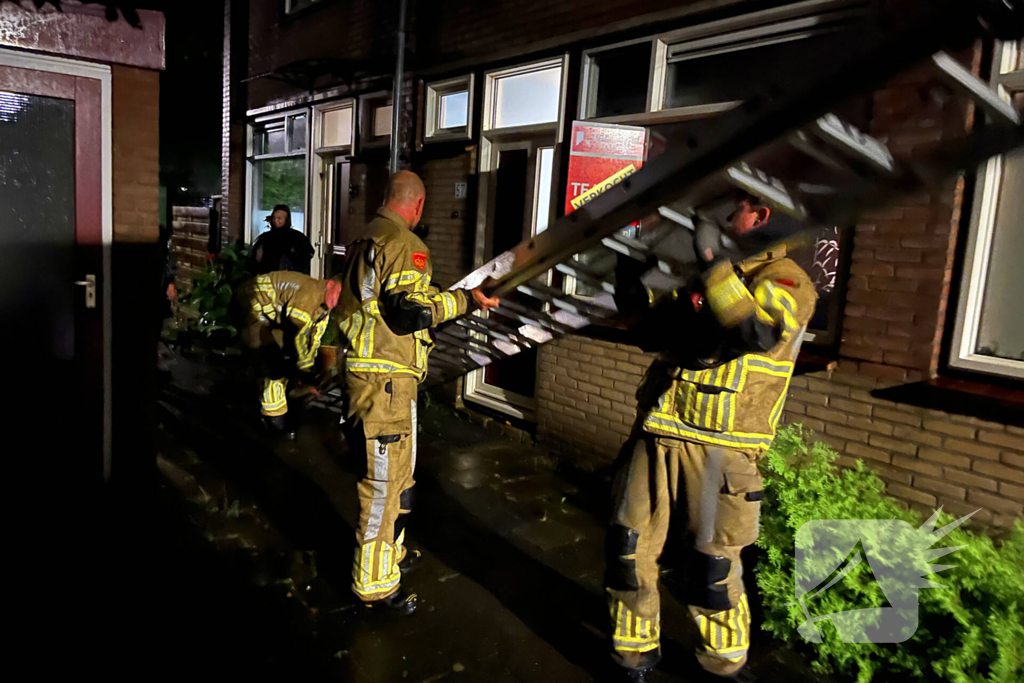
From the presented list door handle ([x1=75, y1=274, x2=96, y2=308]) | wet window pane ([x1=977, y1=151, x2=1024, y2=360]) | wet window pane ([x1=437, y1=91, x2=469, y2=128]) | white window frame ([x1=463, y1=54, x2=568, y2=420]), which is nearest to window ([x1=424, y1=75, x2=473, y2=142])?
wet window pane ([x1=437, y1=91, x2=469, y2=128])

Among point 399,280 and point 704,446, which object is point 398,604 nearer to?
point 399,280

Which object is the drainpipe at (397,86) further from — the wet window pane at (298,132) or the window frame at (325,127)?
the wet window pane at (298,132)

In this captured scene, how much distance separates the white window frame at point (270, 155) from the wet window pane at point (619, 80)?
5.17 m

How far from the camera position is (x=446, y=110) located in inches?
289

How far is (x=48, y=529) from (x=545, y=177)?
4511mm

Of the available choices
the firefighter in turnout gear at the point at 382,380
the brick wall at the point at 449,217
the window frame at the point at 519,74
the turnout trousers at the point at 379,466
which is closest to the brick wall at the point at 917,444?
the firefighter in turnout gear at the point at 382,380

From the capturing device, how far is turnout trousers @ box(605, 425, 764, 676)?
280 centimetres

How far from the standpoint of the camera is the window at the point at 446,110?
7.02 meters

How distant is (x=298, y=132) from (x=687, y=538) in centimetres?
894

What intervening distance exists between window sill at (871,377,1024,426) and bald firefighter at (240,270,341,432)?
471 cm

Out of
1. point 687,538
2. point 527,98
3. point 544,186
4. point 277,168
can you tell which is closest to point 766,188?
point 687,538

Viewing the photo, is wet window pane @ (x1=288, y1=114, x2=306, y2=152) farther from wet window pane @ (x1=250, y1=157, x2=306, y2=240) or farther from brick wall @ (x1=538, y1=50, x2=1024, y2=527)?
brick wall @ (x1=538, y1=50, x2=1024, y2=527)

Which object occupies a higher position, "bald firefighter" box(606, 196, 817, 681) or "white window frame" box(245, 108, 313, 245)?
"white window frame" box(245, 108, 313, 245)

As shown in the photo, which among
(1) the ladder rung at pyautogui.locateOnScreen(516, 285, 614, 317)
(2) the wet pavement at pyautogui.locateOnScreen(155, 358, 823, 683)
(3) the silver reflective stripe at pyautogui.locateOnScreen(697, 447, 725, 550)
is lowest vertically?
(2) the wet pavement at pyautogui.locateOnScreen(155, 358, 823, 683)
